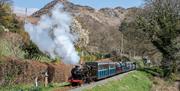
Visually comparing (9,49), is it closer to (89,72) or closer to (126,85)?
(89,72)

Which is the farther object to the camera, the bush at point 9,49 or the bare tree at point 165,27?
the bare tree at point 165,27

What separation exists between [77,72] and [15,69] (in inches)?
265

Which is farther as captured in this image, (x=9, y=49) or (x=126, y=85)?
(x=126, y=85)

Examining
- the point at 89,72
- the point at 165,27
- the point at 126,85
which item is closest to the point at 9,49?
the point at 89,72

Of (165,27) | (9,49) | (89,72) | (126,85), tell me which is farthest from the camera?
(165,27)

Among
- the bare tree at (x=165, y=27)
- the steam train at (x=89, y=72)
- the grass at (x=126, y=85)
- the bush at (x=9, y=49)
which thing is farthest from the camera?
the bare tree at (x=165, y=27)

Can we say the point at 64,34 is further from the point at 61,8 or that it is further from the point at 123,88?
the point at 123,88

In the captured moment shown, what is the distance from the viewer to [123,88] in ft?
123

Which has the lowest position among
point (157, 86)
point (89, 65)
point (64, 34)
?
point (157, 86)

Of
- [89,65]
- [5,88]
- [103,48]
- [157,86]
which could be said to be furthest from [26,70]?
[103,48]

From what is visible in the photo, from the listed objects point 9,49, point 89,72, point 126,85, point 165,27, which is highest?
point 165,27

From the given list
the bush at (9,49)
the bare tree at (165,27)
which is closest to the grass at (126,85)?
the bush at (9,49)

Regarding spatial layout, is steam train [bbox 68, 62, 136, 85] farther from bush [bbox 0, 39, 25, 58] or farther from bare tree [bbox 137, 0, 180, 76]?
bare tree [bbox 137, 0, 180, 76]

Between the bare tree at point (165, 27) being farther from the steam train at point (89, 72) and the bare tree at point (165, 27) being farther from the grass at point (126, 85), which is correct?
the steam train at point (89, 72)
